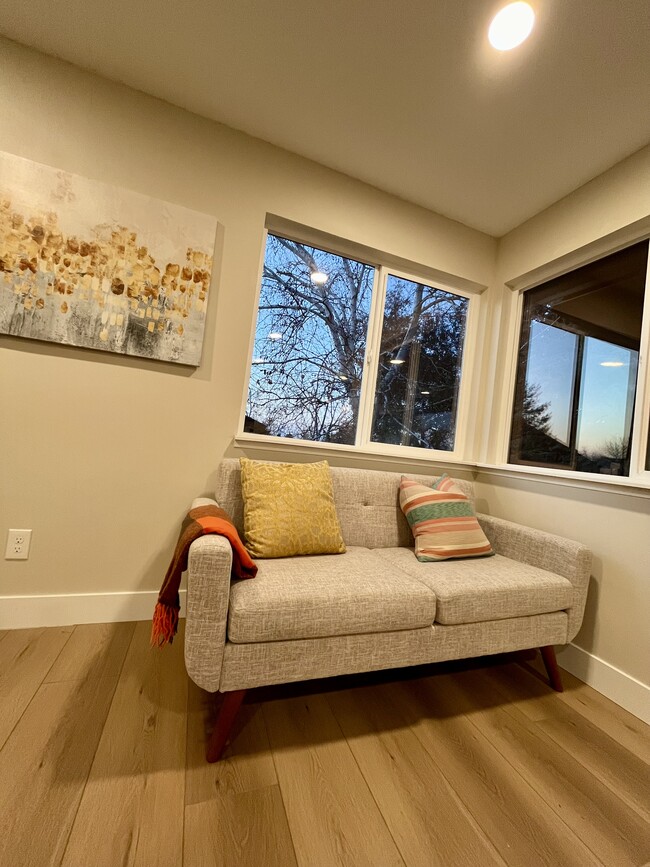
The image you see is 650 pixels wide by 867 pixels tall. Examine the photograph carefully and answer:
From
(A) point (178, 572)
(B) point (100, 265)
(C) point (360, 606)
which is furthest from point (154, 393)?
(C) point (360, 606)

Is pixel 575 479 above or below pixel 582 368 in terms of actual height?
below

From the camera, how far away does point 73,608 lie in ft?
5.64

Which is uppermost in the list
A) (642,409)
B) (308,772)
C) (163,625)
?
(642,409)

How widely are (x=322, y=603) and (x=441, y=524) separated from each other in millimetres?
Result: 831

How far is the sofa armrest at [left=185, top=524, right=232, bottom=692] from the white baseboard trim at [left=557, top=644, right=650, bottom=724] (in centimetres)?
167

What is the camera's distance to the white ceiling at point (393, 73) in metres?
1.36

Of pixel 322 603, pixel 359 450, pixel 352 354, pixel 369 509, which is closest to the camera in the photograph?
pixel 322 603

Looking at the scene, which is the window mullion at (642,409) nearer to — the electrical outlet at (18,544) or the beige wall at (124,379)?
the beige wall at (124,379)

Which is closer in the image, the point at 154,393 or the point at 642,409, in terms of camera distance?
the point at 642,409

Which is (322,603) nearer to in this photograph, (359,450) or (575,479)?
(359,450)

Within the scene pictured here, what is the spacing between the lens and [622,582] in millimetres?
1639

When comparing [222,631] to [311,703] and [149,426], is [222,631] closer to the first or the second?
[311,703]

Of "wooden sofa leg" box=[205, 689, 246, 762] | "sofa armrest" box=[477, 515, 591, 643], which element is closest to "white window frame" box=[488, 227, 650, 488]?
"sofa armrest" box=[477, 515, 591, 643]

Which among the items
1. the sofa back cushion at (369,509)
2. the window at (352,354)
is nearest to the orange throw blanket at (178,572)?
the sofa back cushion at (369,509)
